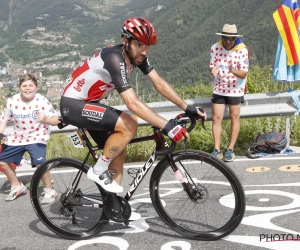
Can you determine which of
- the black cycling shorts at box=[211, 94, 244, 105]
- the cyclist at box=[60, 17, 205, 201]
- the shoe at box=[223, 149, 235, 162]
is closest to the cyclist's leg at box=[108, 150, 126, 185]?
the cyclist at box=[60, 17, 205, 201]

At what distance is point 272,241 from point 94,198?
4.89 ft

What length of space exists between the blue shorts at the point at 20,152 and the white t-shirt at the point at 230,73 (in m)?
2.55

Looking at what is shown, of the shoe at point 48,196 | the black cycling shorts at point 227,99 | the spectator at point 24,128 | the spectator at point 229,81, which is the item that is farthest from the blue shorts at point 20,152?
the black cycling shorts at point 227,99

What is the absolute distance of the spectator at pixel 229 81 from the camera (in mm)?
6054

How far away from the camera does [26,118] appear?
4965 millimetres

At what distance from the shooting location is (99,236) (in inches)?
152

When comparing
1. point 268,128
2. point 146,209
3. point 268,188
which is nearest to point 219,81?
point 268,128

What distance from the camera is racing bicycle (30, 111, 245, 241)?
3443 mm

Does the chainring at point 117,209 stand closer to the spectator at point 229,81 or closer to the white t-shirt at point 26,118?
the white t-shirt at point 26,118

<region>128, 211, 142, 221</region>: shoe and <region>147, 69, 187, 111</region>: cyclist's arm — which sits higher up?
<region>147, 69, 187, 111</region>: cyclist's arm

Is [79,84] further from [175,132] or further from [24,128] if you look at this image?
[24,128]

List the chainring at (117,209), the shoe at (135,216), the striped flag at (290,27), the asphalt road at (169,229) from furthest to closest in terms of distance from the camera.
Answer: the striped flag at (290,27), the shoe at (135,216), the chainring at (117,209), the asphalt road at (169,229)

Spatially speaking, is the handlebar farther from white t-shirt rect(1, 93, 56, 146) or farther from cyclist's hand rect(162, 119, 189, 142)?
white t-shirt rect(1, 93, 56, 146)

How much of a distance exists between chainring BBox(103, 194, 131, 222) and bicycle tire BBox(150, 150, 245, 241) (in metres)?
0.24
